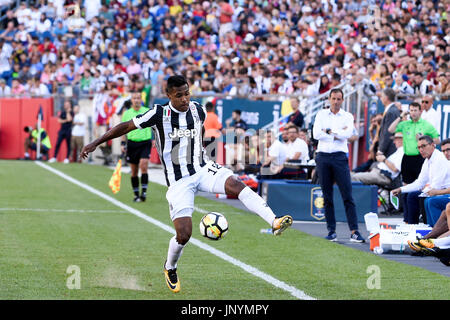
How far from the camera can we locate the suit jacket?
16.5 metres

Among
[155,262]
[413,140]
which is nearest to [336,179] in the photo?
[413,140]

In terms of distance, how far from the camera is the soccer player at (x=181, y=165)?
8227 mm

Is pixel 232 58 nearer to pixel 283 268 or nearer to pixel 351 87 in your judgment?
pixel 351 87

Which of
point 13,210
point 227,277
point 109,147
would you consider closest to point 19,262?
point 227,277

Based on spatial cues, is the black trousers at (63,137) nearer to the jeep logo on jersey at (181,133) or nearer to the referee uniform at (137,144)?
the referee uniform at (137,144)

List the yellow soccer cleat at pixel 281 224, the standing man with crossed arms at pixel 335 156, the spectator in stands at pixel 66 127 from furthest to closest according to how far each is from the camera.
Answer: the spectator in stands at pixel 66 127 → the standing man with crossed arms at pixel 335 156 → the yellow soccer cleat at pixel 281 224

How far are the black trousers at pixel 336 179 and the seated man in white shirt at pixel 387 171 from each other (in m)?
4.09

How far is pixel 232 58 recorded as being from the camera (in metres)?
27.8

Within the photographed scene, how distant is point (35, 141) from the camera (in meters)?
29.9

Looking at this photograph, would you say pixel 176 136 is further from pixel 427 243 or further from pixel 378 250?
pixel 378 250

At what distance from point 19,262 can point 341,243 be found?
15.0 ft

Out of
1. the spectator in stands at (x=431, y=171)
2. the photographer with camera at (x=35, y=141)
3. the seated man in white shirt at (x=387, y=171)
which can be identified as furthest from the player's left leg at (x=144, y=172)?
the photographer with camera at (x=35, y=141)

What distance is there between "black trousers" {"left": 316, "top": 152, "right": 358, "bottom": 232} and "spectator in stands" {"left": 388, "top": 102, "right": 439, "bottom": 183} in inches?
110

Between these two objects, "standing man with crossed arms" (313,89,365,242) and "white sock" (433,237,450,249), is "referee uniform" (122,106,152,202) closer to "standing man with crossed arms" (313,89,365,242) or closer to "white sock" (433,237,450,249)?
"standing man with crossed arms" (313,89,365,242)
